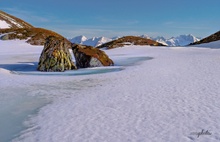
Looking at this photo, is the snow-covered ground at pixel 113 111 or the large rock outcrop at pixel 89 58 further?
the large rock outcrop at pixel 89 58

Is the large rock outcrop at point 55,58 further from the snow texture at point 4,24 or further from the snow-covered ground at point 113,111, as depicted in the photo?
the snow texture at point 4,24

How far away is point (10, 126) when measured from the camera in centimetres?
843

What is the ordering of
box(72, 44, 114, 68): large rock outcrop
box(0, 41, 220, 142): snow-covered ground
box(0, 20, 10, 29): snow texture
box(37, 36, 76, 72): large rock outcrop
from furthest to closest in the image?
box(0, 20, 10, 29): snow texture → box(72, 44, 114, 68): large rock outcrop → box(37, 36, 76, 72): large rock outcrop → box(0, 41, 220, 142): snow-covered ground

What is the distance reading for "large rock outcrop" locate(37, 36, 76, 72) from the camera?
81.9 feet

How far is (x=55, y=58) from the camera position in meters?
25.3

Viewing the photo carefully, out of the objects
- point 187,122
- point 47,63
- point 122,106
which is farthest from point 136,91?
point 47,63

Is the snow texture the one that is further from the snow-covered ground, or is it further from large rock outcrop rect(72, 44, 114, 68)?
the snow-covered ground

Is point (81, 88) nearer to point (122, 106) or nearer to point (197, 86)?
point (122, 106)

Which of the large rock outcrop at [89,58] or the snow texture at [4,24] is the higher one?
the snow texture at [4,24]

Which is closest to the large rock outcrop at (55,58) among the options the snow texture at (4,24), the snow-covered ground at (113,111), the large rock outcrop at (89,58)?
the large rock outcrop at (89,58)

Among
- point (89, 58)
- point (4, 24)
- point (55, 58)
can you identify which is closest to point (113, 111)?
point (55, 58)

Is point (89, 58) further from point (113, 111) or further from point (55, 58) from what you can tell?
point (113, 111)

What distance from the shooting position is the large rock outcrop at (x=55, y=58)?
25.0 m

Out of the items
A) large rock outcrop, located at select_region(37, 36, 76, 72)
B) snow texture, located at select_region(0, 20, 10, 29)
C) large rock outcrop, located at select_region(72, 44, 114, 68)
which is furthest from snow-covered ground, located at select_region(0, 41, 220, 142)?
snow texture, located at select_region(0, 20, 10, 29)
